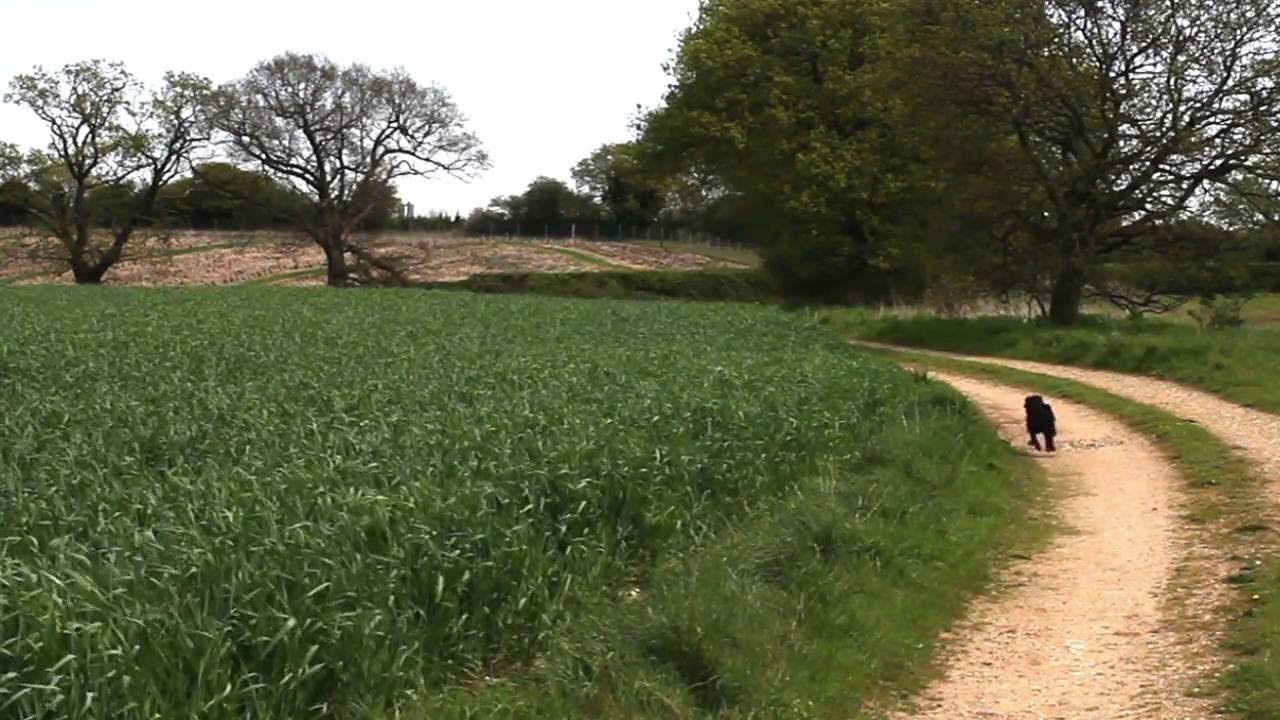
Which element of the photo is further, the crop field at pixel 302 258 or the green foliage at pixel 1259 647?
the crop field at pixel 302 258

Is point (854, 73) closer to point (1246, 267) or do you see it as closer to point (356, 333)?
point (1246, 267)

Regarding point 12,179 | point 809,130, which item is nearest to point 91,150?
point 12,179

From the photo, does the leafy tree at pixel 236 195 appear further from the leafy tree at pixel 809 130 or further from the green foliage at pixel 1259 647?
the green foliage at pixel 1259 647

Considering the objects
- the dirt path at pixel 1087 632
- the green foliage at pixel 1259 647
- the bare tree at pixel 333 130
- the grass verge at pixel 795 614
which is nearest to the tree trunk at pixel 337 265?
the bare tree at pixel 333 130

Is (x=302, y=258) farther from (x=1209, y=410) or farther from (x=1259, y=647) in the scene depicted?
(x=1259, y=647)

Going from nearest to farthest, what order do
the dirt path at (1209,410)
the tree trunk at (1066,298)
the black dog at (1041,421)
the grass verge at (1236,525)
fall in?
the grass verge at (1236,525) → the dirt path at (1209,410) → the black dog at (1041,421) → the tree trunk at (1066,298)

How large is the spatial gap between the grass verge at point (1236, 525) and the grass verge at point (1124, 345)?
178cm

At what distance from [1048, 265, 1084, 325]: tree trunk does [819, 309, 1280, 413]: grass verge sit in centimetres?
50

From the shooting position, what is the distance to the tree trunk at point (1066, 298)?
1179 inches

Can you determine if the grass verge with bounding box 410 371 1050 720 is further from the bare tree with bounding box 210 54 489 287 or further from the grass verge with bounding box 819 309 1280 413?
the bare tree with bounding box 210 54 489 287

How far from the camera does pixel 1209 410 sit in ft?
57.8

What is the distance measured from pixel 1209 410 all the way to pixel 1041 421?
3.58m

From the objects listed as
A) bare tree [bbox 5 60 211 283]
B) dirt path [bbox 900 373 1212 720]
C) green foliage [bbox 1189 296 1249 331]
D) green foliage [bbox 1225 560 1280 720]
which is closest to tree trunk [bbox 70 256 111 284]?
bare tree [bbox 5 60 211 283]

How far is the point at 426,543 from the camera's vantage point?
6527 mm
